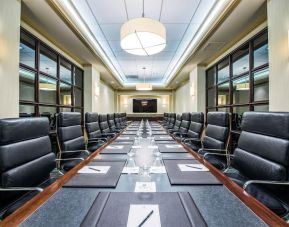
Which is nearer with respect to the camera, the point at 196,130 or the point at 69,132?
the point at 69,132

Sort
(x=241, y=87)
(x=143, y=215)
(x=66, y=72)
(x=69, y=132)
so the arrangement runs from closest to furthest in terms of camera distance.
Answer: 1. (x=143, y=215)
2. (x=69, y=132)
3. (x=66, y=72)
4. (x=241, y=87)

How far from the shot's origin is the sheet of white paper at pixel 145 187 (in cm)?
89

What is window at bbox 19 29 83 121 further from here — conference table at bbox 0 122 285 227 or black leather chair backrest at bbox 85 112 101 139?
conference table at bbox 0 122 285 227

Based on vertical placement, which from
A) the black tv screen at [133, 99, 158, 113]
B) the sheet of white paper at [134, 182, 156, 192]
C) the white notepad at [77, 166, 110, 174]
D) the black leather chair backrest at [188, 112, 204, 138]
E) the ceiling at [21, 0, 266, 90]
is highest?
the ceiling at [21, 0, 266, 90]

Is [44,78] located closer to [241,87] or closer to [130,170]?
[130,170]

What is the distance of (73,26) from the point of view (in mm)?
3072

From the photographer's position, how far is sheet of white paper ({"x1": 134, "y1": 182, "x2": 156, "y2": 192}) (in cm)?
89

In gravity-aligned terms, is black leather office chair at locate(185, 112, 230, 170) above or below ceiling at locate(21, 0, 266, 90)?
below

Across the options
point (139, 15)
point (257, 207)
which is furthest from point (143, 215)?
point (139, 15)

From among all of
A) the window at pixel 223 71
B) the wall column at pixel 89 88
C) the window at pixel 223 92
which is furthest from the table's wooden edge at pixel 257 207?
the wall column at pixel 89 88

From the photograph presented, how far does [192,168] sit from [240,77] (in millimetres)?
3430

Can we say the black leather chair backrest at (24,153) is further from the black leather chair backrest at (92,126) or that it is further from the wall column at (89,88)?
the wall column at (89,88)

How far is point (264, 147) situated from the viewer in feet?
4.52

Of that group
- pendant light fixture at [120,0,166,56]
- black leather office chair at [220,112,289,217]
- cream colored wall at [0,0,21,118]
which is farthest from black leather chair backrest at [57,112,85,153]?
black leather office chair at [220,112,289,217]
